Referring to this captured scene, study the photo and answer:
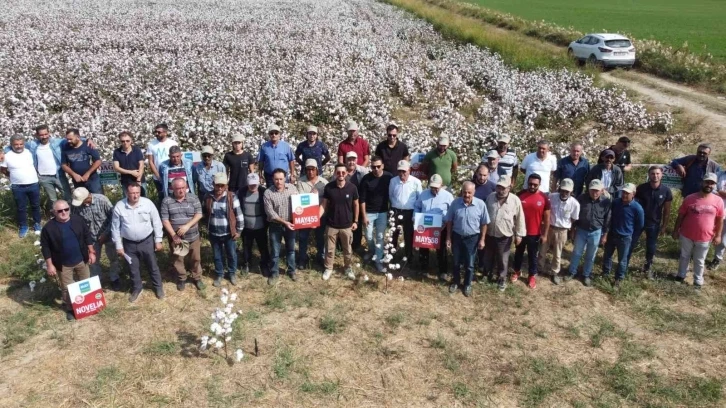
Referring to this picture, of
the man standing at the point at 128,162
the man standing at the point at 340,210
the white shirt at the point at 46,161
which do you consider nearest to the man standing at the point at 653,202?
the man standing at the point at 340,210

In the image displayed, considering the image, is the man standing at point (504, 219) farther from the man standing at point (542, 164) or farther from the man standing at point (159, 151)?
the man standing at point (159, 151)

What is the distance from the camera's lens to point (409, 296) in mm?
8039

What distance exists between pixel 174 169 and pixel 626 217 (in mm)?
7404

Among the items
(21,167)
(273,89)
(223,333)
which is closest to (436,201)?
(223,333)

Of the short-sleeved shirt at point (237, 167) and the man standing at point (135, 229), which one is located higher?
the short-sleeved shirt at point (237, 167)

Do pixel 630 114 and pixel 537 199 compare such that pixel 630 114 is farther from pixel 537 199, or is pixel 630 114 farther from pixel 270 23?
pixel 270 23

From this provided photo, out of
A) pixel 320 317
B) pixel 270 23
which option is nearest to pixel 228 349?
pixel 320 317

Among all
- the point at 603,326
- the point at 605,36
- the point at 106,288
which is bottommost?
the point at 603,326

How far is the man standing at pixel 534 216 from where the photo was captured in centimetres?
790

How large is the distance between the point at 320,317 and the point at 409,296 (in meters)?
1.51

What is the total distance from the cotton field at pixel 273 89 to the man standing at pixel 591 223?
16.1 ft

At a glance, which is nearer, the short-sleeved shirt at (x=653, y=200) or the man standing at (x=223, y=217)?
the man standing at (x=223, y=217)

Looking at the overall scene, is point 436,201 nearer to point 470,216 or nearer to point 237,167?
point 470,216

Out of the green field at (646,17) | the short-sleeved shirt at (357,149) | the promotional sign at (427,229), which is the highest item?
the green field at (646,17)
